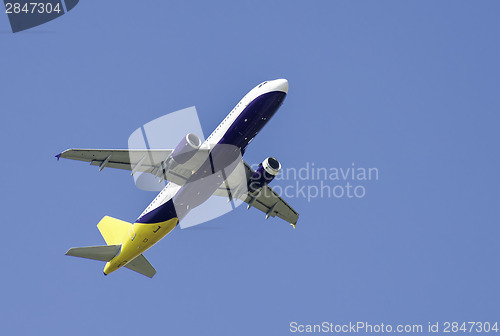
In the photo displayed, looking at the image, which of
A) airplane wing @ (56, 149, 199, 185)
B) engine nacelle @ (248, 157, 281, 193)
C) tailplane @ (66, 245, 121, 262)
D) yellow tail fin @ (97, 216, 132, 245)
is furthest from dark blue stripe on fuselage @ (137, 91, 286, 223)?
tailplane @ (66, 245, 121, 262)

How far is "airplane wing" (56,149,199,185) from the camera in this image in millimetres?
47281

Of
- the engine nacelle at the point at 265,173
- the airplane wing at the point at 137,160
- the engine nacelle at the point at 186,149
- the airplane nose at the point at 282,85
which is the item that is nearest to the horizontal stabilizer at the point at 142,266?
the airplane wing at the point at 137,160

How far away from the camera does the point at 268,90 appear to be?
148 feet

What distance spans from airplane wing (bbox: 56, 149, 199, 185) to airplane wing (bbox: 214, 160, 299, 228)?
4738 millimetres

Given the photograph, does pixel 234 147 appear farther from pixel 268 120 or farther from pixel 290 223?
pixel 290 223

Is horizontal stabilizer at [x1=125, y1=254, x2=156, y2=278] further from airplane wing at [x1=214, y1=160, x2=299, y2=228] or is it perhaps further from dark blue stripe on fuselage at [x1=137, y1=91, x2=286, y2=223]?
airplane wing at [x1=214, y1=160, x2=299, y2=228]

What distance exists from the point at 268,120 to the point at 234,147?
109 inches

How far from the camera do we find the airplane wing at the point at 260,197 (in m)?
51.5

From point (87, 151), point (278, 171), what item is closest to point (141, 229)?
point (87, 151)

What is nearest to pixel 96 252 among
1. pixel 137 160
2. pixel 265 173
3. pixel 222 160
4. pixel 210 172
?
pixel 137 160

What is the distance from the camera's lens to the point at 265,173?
163ft

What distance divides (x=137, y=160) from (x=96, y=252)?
7244mm

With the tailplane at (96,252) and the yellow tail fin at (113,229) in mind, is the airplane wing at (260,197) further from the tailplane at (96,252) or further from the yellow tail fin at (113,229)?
the tailplane at (96,252)

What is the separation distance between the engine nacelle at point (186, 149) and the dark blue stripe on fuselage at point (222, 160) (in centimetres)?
130
